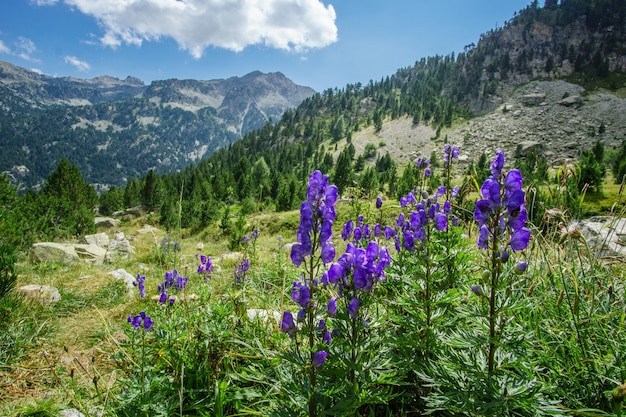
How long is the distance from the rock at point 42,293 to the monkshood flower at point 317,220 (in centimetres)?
627

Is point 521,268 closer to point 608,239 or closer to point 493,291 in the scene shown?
point 493,291

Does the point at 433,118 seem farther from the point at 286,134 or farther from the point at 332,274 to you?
the point at 332,274

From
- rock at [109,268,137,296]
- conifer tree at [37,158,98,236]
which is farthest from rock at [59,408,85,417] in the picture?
conifer tree at [37,158,98,236]

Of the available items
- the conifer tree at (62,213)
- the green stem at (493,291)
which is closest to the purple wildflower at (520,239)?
the green stem at (493,291)

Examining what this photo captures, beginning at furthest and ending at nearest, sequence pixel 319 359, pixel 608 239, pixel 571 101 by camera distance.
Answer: pixel 571 101 → pixel 608 239 → pixel 319 359

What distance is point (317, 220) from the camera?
6.55ft

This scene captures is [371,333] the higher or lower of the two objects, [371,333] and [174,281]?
the higher

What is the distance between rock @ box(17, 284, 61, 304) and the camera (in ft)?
18.3

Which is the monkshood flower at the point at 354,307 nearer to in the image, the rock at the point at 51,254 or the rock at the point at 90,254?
the rock at the point at 51,254

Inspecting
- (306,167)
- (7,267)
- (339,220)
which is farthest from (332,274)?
(306,167)

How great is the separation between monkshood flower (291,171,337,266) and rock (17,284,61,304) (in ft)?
20.6

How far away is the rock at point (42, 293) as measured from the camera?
5.57m

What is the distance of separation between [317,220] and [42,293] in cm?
667

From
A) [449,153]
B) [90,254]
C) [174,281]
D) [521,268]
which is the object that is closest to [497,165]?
[521,268]
